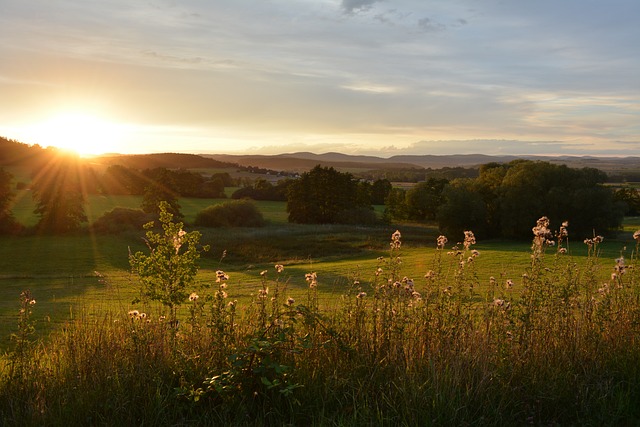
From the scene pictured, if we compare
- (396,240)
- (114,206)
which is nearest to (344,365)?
(396,240)

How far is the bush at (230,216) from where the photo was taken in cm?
7106

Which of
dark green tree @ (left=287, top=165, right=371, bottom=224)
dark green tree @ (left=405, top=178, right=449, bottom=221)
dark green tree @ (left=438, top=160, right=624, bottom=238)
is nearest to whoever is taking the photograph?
dark green tree @ (left=438, top=160, right=624, bottom=238)

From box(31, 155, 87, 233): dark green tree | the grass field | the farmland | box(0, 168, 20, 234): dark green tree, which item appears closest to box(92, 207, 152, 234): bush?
the grass field

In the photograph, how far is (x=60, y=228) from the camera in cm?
5844

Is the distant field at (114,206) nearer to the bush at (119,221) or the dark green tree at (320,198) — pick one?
the bush at (119,221)

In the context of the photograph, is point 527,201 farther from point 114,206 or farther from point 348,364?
point 114,206

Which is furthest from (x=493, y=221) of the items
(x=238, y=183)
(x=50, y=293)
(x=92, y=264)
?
(x=238, y=183)

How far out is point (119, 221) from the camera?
6266cm

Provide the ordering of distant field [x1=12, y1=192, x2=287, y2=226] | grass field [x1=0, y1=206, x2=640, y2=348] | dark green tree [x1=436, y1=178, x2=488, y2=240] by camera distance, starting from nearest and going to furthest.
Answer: grass field [x1=0, y1=206, x2=640, y2=348], dark green tree [x1=436, y1=178, x2=488, y2=240], distant field [x1=12, y1=192, x2=287, y2=226]

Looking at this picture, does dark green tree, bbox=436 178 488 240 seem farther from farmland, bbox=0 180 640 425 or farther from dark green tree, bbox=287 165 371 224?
farmland, bbox=0 180 640 425

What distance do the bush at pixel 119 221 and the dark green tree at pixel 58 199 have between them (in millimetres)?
2194

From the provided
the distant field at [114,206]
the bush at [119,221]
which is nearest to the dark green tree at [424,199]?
the distant field at [114,206]

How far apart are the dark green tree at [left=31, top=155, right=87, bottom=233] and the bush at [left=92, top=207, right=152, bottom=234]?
2194 millimetres

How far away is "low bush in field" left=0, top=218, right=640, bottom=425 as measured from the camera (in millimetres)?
5453
